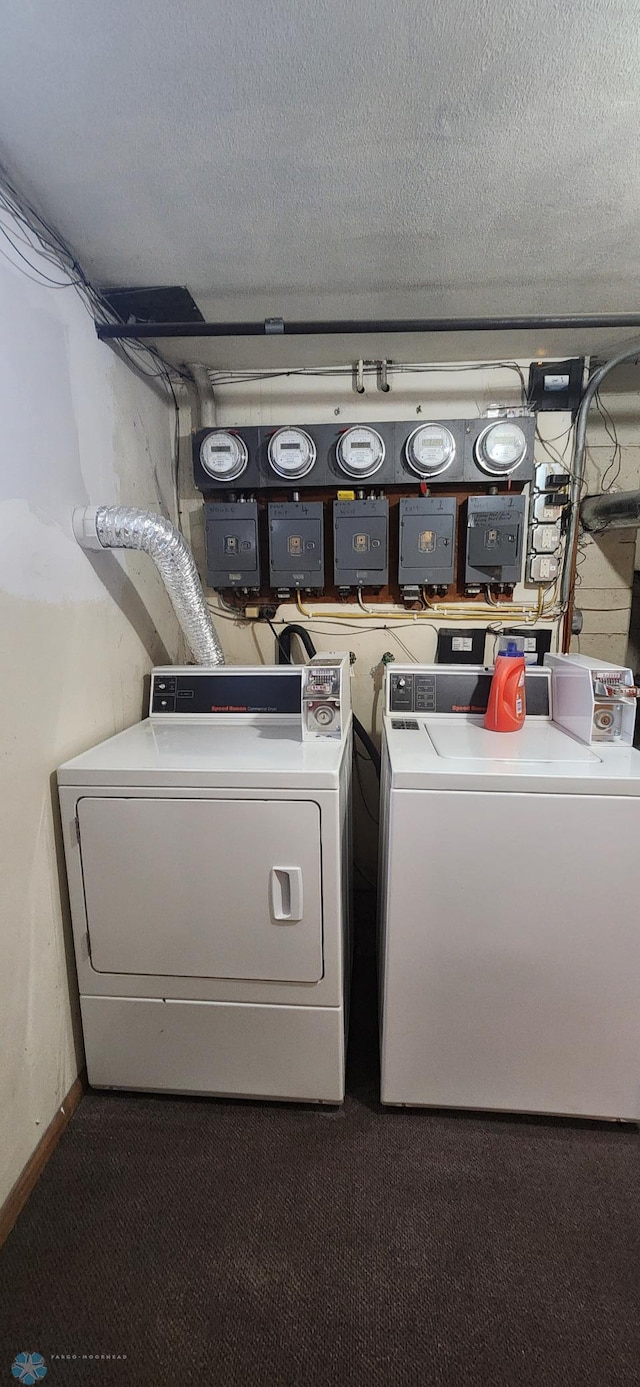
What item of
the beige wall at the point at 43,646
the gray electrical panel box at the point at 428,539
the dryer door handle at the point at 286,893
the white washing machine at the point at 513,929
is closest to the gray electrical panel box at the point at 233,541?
the beige wall at the point at 43,646

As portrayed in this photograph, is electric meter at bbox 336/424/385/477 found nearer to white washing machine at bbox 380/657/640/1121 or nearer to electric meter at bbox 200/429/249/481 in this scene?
electric meter at bbox 200/429/249/481

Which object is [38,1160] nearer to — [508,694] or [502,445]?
[508,694]

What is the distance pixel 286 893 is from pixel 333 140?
1.72 meters

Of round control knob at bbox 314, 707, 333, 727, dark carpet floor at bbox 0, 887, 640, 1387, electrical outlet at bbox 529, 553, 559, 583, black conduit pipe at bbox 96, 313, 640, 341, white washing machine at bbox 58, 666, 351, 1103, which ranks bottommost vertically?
dark carpet floor at bbox 0, 887, 640, 1387

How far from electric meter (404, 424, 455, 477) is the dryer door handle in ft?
5.26

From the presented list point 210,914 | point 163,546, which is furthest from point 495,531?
point 210,914

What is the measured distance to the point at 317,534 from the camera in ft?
7.05

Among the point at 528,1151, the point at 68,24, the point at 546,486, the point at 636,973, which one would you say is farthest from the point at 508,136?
the point at 528,1151

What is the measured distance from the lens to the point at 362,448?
6.78ft

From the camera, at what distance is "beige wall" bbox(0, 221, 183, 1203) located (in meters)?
1.22

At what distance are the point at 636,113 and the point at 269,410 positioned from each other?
4.77 ft

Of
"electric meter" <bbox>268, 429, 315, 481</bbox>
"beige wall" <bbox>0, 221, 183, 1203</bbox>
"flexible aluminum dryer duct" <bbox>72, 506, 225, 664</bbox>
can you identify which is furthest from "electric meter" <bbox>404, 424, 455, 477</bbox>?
"beige wall" <bbox>0, 221, 183, 1203</bbox>

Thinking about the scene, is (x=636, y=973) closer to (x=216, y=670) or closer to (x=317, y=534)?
(x=216, y=670)

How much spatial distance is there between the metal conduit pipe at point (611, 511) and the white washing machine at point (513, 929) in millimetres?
1072
